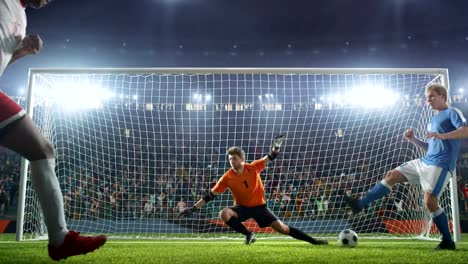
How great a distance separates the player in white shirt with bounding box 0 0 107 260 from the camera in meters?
2.95

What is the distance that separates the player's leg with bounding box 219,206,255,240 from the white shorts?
4.05 metres

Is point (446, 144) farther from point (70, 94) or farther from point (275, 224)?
point (70, 94)

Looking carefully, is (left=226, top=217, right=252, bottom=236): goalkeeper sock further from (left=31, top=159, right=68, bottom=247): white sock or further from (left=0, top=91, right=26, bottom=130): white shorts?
(left=0, top=91, right=26, bottom=130): white shorts

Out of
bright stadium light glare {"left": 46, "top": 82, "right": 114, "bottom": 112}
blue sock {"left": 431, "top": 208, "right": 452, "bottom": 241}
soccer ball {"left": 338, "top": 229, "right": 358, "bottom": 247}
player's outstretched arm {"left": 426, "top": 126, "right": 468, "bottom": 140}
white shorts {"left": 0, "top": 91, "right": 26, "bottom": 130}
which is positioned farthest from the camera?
bright stadium light glare {"left": 46, "top": 82, "right": 114, "bottom": 112}

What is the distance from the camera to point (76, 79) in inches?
407

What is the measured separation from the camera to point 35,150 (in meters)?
3.07

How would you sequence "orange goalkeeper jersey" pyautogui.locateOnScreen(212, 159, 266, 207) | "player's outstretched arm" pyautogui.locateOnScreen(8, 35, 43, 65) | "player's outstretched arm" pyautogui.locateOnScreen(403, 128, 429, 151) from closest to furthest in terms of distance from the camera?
"player's outstretched arm" pyautogui.locateOnScreen(8, 35, 43, 65) → "player's outstretched arm" pyautogui.locateOnScreen(403, 128, 429, 151) → "orange goalkeeper jersey" pyautogui.locateOnScreen(212, 159, 266, 207)

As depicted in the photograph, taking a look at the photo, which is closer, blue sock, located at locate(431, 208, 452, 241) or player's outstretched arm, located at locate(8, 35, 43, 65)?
player's outstretched arm, located at locate(8, 35, 43, 65)

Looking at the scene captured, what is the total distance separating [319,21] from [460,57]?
939cm

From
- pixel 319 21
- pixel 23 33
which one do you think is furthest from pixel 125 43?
pixel 23 33

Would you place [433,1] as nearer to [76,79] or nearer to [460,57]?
[460,57]

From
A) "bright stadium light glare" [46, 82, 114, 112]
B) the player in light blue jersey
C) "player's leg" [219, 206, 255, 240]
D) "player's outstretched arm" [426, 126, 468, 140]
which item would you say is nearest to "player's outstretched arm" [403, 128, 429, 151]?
the player in light blue jersey

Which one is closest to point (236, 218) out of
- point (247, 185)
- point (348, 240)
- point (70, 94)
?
point (247, 185)

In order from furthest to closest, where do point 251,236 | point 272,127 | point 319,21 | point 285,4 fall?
point 319,21 < point 285,4 < point 272,127 < point 251,236
